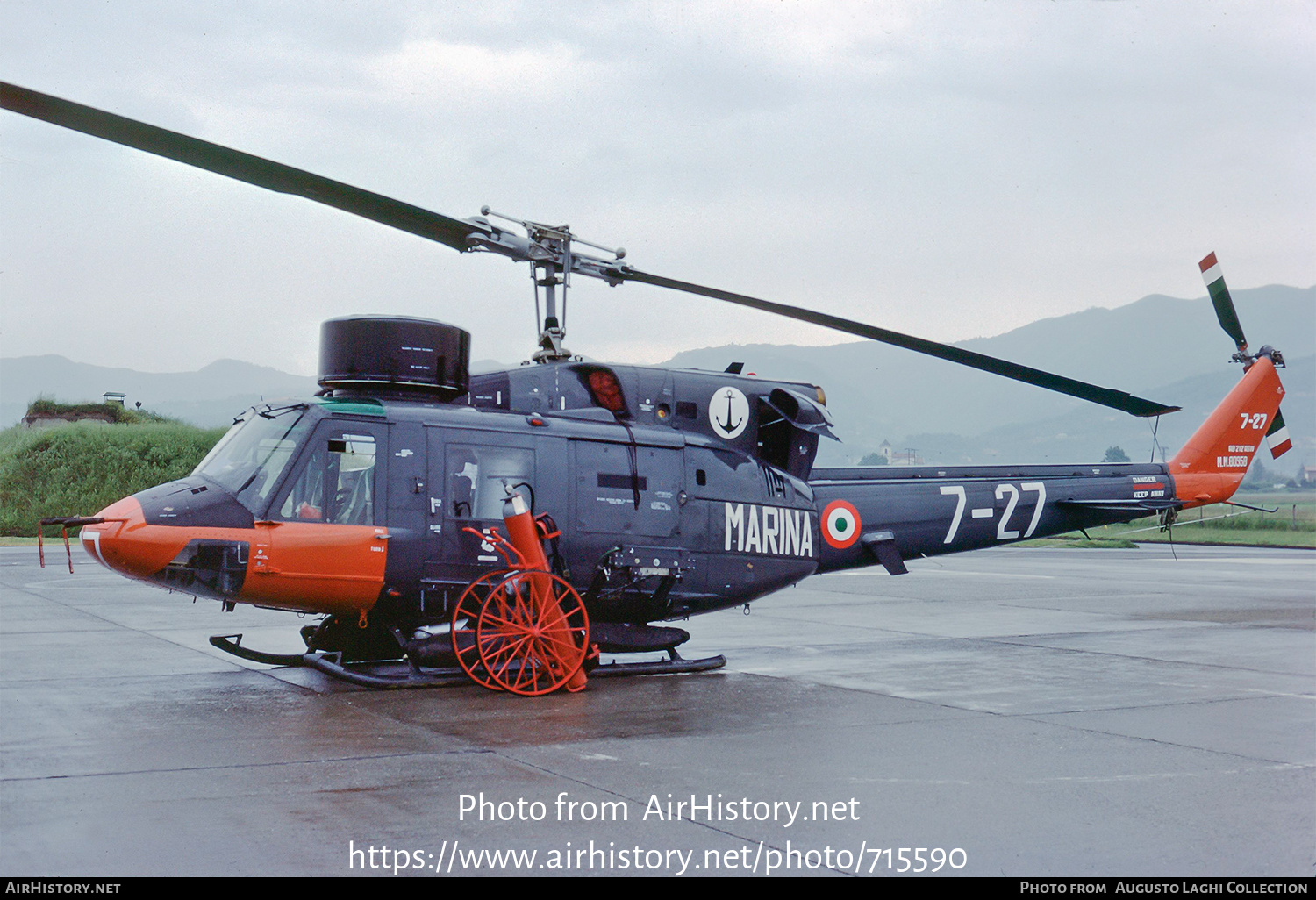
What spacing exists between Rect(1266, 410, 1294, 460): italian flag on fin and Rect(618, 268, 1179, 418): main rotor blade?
5.56 metres

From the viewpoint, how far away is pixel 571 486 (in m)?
10.1

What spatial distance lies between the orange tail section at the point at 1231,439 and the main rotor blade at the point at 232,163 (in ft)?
34.8

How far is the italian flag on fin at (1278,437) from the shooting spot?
15.1m

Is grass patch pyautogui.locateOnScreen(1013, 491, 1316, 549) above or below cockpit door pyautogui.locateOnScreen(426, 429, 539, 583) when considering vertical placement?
below

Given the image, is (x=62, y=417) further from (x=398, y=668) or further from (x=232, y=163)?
(x=232, y=163)

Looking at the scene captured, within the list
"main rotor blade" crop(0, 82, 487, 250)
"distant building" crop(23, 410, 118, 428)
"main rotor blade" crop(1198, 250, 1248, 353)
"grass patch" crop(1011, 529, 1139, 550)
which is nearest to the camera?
"main rotor blade" crop(0, 82, 487, 250)

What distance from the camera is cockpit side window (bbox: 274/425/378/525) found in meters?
9.04

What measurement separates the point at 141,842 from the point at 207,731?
9.02 feet

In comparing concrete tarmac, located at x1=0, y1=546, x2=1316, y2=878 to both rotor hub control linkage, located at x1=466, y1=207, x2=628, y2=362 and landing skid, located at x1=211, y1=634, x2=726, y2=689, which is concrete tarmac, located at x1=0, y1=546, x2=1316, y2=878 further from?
rotor hub control linkage, located at x1=466, y1=207, x2=628, y2=362

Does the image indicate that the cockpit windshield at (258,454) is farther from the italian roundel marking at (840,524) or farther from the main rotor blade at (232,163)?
the italian roundel marking at (840,524)

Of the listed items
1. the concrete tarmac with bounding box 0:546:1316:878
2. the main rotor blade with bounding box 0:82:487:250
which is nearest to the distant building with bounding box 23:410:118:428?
the concrete tarmac with bounding box 0:546:1316:878

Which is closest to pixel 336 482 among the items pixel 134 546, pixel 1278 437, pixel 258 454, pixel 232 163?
pixel 258 454

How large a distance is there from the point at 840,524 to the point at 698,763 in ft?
18.2
